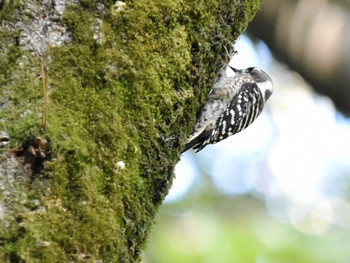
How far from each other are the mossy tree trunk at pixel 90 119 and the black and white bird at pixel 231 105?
970 millimetres

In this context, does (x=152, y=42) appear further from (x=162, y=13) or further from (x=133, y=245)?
(x=133, y=245)

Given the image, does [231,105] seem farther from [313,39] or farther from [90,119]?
[90,119]

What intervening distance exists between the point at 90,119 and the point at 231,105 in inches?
75.0

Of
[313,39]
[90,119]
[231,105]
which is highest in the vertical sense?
[90,119]

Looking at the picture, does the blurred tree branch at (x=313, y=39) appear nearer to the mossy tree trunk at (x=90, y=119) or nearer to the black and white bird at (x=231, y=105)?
the black and white bird at (x=231, y=105)

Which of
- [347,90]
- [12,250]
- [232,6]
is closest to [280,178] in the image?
[347,90]

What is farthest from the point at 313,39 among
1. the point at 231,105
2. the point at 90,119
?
the point at 90,119

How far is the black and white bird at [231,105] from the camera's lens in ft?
9.97

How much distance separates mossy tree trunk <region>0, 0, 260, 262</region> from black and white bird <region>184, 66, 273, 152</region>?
97cm

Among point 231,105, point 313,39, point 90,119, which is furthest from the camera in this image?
point 231,105

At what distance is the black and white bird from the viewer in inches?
120

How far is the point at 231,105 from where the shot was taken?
3.37 metres

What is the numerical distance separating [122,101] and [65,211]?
15.1 inches

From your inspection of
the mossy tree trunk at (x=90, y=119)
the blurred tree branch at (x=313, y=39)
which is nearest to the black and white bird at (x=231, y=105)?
the blurred tree branch at (x=313, y=39)
